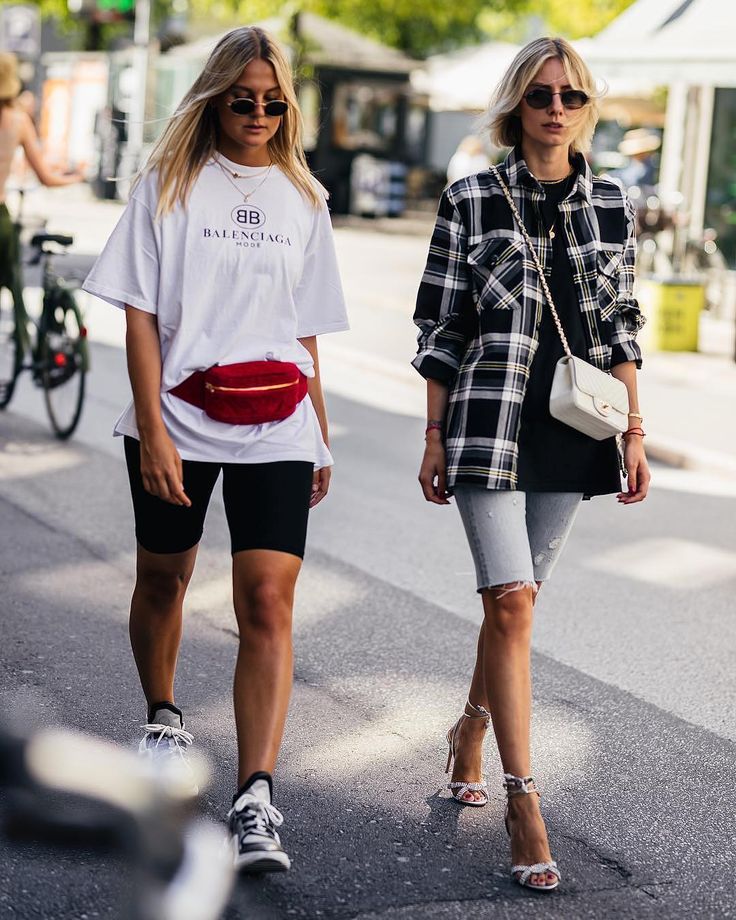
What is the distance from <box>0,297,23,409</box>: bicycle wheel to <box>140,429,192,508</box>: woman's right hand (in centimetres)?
607

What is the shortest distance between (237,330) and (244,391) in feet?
0.48

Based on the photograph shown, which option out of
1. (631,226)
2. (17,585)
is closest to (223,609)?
(17,585)

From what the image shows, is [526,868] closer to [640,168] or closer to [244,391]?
[244,391]

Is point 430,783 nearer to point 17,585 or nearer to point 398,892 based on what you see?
point 398,892

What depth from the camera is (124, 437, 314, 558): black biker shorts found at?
3449mm

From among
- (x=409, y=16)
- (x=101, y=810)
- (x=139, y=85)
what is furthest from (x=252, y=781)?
(x=409, y=16)

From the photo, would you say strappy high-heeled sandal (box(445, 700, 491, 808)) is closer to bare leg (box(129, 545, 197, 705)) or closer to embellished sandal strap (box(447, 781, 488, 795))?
embellished sandal strap (box(447, 781, 488, 795))

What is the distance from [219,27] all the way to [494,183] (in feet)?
144

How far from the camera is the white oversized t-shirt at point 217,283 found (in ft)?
11.2

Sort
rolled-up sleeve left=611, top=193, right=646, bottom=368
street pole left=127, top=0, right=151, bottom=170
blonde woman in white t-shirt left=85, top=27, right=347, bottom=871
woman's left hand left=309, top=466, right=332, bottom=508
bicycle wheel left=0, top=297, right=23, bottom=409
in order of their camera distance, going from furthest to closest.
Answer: street pole left=127, top=0, right=151, bottom=170 < bicycle wheel left=0, top=297, right=23, bottom=409 < woman's left hand left=309, top=466, right=332, bottom=508 < rolled-up sleeve left=611, top=193, right=646, bottom=368 < blonde woman in white t-shirt left=85, top=27, right=347, bottom=871

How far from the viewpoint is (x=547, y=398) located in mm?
3553

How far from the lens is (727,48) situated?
16.2m

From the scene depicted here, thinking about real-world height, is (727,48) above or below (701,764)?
above

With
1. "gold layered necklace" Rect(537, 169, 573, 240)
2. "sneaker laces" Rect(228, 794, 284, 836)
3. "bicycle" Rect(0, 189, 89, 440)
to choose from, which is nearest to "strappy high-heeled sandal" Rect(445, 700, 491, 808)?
"sneaker laces" Rect(228, 794, 284, 836)
